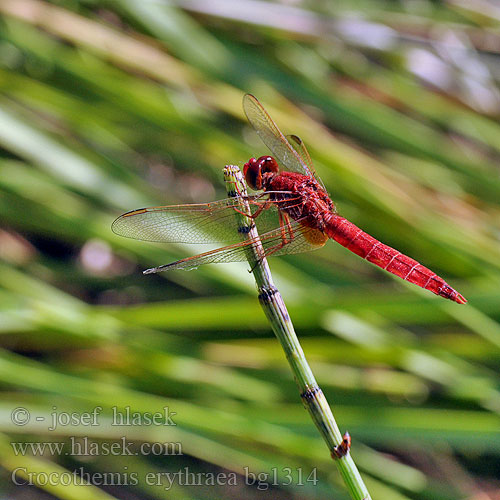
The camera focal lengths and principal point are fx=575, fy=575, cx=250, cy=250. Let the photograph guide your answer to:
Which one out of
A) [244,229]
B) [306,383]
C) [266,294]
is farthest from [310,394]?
[244,229]

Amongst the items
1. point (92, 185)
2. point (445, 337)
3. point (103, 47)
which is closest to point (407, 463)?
point (445, 337)

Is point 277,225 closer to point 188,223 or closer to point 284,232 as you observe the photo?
point 284,232

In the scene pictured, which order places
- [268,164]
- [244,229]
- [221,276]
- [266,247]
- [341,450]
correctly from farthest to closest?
[221,276] < [268,164] < [266,247] < [244,229] < [341,450]

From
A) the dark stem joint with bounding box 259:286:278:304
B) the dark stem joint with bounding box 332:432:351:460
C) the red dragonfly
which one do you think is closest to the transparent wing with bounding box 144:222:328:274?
the red dragonfly

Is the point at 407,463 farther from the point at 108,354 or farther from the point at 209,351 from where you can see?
the point at 108,354

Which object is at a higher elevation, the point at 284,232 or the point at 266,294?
the point at 284,232

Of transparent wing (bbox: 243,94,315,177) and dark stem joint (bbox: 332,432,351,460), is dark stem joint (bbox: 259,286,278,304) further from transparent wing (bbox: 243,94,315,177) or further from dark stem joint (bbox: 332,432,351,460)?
transparent wing (bbox: 243,94,315,177)
